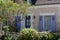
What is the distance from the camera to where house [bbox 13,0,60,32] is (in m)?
26.8

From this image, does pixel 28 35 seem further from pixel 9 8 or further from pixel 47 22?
pixel 47 22

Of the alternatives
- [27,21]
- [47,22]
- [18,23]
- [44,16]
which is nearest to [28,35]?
[47,22]

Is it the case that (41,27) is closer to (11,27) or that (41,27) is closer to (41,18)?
(41,18)

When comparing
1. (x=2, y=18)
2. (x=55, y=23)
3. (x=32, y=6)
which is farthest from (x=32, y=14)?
(x=2, y=18)

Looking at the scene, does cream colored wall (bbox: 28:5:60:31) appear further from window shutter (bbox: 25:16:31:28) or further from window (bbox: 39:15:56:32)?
window shutter (bbox: 25:16:31:28)

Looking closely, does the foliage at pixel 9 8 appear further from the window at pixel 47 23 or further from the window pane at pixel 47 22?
the window pane at pixel 47 22

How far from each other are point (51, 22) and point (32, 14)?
228cm

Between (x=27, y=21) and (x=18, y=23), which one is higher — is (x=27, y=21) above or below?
above

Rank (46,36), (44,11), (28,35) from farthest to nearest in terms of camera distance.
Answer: (44,11), (46,36), (28,35)

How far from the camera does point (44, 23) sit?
27.3m

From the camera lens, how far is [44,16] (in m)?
27.5

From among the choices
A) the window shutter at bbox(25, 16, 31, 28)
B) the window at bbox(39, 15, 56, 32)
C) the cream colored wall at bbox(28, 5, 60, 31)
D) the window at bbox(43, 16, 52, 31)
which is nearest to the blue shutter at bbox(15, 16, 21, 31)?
the window shutter at bbox(25, 16, 31, 28)

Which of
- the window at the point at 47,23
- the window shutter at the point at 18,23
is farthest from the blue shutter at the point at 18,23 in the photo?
the window at the point at 47,23

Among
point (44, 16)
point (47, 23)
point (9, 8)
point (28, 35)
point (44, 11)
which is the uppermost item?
point (9, 8)
